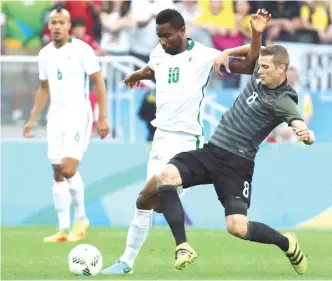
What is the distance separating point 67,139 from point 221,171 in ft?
14.5

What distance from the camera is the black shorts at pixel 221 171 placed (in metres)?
8.80

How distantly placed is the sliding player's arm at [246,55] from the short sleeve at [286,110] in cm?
60

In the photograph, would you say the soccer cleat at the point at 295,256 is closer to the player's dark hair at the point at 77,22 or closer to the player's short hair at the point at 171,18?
the player's short hair at the point at 171,18

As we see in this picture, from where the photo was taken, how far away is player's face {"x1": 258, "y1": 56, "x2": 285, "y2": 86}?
8.66 meters

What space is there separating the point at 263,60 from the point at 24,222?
7.58 meters

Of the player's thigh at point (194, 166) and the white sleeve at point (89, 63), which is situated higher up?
the white sleeve at point (89, 63)

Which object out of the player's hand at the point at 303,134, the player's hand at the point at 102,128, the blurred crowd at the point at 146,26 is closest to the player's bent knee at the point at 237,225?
the player's hand at the point at 303,134

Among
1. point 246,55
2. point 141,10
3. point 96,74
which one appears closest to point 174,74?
point 246,55

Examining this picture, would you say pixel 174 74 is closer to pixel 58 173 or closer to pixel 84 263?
pixel 84 263

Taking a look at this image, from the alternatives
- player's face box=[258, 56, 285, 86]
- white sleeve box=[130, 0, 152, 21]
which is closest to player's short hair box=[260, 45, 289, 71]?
player's face box=[258, 56, 285, 86]

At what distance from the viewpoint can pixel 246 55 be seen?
923 centimetres

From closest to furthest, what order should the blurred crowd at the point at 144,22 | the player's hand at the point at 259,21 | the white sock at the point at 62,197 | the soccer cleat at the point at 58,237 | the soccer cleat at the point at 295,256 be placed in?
the player's hand at the point at 259,21, the soccer cleat at the point at 295,256, the soccer cleat at the point at 58,237, the white sock at the point at 62,197, the blurred crowd at the point at 144,22

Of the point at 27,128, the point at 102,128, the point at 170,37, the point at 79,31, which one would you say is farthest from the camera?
the point at 79,31

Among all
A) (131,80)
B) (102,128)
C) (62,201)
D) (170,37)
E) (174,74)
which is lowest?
(62,201)
